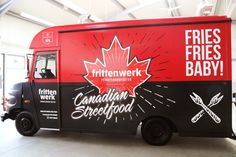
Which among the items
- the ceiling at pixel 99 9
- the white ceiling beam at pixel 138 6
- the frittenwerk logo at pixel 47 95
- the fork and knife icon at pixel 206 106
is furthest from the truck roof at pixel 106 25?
the white ceiling beam at pixel 138 6

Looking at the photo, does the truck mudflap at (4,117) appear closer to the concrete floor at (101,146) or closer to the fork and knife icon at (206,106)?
the concrete floor at (101,146)

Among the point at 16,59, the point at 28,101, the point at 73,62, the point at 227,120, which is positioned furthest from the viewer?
the point at 16,59

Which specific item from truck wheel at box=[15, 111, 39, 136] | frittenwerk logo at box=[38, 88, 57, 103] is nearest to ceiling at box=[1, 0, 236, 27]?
frittenwerk logo at box=[38, 88, 57, 103]

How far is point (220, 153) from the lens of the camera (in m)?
3.50

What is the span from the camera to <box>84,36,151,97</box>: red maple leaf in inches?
146

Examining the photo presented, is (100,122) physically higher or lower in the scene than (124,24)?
lower

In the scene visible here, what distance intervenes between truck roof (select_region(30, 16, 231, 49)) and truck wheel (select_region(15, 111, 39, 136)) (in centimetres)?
158

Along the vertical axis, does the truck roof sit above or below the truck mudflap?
above

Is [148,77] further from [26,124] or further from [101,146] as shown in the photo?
[26,124]

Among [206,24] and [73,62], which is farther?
[73,62]

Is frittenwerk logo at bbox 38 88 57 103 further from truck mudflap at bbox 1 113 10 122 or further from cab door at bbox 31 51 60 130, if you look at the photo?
truck mudflap at bbox 1 113 10 122

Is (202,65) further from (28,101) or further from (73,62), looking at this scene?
(28,101)

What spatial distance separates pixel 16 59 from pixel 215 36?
8.98 meters

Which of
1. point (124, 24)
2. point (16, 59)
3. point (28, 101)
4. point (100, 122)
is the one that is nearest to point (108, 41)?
point (124, 24)
